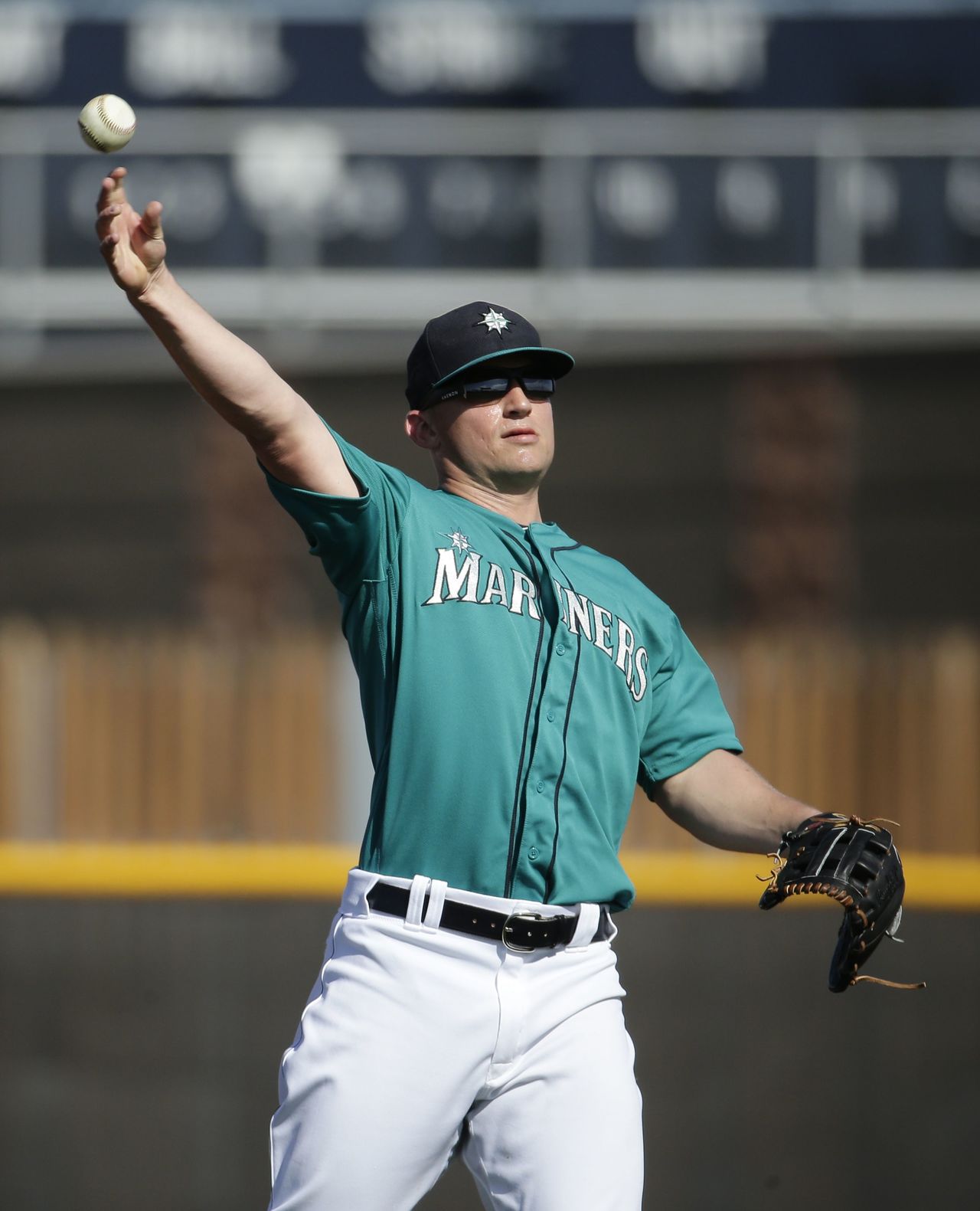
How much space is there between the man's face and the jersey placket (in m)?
0.25

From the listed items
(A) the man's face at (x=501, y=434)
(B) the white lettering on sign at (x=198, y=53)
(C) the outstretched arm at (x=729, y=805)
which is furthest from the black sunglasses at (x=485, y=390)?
(B) the white lettering on sign at (x=198, y=53)

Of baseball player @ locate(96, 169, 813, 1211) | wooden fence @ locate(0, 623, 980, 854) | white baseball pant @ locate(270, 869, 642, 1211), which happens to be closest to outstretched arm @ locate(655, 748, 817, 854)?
baseball player @ locate(96, 169, 813, 1211)

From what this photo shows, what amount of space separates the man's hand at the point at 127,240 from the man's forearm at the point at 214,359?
2cm

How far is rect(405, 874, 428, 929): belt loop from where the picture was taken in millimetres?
2416

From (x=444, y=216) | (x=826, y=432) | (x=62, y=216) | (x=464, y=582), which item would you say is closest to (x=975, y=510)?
(x=826, y=432)

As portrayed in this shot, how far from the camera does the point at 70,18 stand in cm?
1021

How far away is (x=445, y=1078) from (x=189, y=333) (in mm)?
1225

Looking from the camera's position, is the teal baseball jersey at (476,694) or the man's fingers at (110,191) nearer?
the man's fingers at (110,191)

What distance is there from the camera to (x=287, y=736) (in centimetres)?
593

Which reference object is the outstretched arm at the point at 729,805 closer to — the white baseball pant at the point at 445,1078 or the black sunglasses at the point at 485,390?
the white baseball pant at the point at 445,1078

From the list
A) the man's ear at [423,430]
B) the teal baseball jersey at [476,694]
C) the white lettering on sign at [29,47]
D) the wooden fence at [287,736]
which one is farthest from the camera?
the white lettering on sign at [29,47]

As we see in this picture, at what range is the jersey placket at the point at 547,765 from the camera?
8.16 ft

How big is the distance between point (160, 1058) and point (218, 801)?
1229mm

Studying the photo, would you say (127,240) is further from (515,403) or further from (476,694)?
(476,694)
